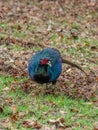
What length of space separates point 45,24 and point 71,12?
6.50 feet

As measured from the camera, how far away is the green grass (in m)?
7.91

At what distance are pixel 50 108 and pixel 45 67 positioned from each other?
801mm

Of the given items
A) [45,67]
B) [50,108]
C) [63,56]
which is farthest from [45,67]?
[63,56]

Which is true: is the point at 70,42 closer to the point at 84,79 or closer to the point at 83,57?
the point at 83,57

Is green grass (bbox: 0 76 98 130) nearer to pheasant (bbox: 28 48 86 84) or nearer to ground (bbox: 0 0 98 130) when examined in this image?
ground (bbox: 0 0 98 130)

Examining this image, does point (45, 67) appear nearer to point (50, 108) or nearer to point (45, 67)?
point (45, 67)

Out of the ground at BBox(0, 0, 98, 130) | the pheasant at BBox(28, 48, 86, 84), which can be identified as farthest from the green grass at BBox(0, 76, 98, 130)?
the pheasant at BBox(28, 48, 86, 84)

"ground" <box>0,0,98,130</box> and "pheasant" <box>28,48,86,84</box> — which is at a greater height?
"pheasant" <box>28,48,86,84</box>

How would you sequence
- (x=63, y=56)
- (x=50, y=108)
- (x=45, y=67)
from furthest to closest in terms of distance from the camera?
(x=63, y=56) < (x=45, y=67) < (x=50, y=108)

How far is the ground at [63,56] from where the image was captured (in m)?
7.96

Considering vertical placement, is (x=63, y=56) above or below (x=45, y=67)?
below

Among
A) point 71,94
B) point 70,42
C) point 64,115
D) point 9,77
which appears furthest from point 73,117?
point 70,42

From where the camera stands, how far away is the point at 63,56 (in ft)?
39.9

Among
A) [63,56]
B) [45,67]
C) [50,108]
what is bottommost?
[63,56]
